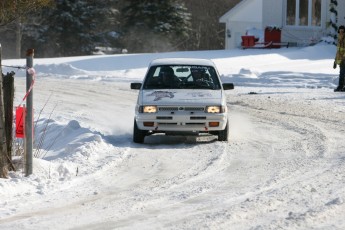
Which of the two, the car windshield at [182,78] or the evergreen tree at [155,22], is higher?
the evergreen tree at [155,22]

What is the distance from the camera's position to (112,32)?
56812 mm

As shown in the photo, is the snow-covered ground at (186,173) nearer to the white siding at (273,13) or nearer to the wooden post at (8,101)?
the wooden post at (8,101)

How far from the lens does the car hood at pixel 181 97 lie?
1235 centimetres

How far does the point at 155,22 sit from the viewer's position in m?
51.2

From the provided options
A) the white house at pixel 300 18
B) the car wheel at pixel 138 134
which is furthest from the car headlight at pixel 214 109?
the white house at pixel 300 18

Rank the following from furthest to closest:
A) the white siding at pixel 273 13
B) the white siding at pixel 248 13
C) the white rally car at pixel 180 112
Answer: the white siding at pixel 248 13, the white siding at pixel 273 13, the white rally car at pixel 180 112

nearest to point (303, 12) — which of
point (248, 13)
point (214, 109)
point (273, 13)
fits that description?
point (273, 13)

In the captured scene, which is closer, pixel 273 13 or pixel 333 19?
pixel 333 19

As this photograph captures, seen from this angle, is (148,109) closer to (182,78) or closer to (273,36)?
(182,78)

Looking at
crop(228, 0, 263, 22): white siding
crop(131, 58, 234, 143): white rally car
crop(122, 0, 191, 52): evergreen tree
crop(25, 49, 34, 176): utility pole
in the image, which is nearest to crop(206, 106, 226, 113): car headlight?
crop(131, 58, 234, 143): white rally car

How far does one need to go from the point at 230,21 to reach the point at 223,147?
3516 centimetres

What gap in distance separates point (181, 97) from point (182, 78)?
3.07 ft

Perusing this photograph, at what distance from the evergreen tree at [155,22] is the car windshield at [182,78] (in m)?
37.6

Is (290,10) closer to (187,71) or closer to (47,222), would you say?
(187,71)
